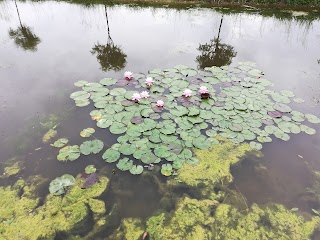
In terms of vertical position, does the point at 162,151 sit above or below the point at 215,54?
below

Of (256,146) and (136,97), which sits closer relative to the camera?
(256,146)

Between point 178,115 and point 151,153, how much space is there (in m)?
1.03

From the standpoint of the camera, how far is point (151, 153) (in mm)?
4070

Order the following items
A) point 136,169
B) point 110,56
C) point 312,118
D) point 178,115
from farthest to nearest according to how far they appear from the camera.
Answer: point 110,56, point 312,118, point 178,115, point 136,169

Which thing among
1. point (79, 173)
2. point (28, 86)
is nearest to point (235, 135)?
point (79, 173)

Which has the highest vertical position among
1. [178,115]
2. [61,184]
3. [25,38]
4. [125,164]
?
[25,38]

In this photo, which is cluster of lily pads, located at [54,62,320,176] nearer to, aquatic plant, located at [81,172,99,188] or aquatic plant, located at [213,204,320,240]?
aquatic plant, located at [81,172,99,188]

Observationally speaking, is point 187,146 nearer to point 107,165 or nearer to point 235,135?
point 235,135

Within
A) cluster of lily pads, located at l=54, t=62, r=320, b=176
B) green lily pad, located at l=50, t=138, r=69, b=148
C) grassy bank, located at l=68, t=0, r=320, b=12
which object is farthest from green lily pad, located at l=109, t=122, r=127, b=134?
grassy bank, located at l=68, t=0, r=320, b=12

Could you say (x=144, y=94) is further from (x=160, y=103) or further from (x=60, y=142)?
(x=60, y=142)

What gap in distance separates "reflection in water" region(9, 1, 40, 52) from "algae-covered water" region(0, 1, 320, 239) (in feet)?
0.18

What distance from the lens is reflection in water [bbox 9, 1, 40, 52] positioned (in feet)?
24.1

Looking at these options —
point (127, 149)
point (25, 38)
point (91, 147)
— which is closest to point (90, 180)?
point (91, 147)

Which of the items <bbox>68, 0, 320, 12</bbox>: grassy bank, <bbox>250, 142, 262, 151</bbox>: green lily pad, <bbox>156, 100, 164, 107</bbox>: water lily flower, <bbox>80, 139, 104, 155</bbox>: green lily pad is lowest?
<bbox>250, 142, 262, 151</bbox>: green lily pad
